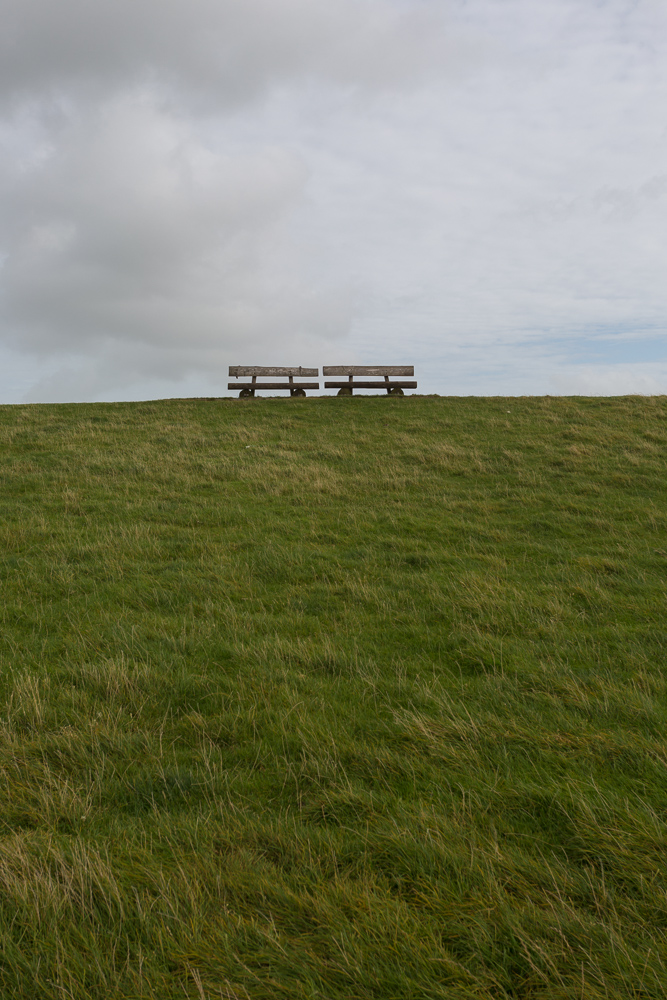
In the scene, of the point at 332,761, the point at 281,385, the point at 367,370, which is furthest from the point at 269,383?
the point at 332,761

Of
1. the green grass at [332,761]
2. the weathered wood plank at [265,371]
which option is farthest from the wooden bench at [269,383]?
the green grass at [332,761]

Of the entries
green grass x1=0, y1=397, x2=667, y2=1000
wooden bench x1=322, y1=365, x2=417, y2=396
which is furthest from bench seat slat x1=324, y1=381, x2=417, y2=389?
green grass x1=0, y1=397, x2=667, y2=1000

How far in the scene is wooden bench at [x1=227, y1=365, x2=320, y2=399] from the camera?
89.9 feet

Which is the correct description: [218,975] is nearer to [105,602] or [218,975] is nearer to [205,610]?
[205,610]

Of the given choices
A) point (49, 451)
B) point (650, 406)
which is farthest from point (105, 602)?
point (650, 406)

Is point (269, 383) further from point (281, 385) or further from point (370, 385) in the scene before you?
point (370, 385)

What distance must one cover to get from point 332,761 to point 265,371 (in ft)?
82.4

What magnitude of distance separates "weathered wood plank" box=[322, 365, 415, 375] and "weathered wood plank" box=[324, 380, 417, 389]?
1.65ft

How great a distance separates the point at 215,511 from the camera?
38.4 feet

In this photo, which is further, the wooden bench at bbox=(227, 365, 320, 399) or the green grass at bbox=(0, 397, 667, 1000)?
the wooden bench at bbox=(227, 365, 320, 399)

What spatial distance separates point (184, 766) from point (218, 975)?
1563mm

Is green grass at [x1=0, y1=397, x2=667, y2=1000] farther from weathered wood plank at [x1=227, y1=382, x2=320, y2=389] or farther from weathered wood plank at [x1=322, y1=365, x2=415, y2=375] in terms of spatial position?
weathered wood plank at [x1=227, y1=382, x2=320, y2=389]

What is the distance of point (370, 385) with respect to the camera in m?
28.2

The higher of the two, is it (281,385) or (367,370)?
(367,370)
